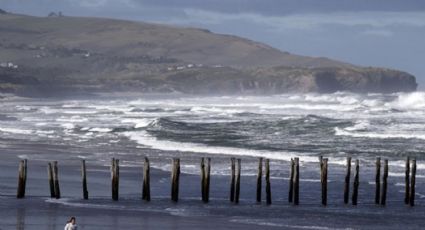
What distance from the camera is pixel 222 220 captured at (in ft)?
92.7

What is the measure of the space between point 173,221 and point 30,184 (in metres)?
8.00

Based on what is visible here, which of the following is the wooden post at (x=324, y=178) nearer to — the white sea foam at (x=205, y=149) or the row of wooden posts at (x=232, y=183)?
the row of wooden posts at (x=232, y=183)

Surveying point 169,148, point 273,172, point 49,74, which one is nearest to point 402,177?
point 273,172

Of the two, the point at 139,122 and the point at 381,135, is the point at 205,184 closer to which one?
the point at 381,135

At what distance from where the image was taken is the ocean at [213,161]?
2880 cm

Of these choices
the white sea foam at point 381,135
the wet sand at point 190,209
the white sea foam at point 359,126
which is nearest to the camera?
the wet sand at point 190,209

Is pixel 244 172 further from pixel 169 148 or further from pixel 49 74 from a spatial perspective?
pixel 49 74

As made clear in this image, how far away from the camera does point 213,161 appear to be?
43000mm

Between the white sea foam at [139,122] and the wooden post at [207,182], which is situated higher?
the wooden post at [207,182]

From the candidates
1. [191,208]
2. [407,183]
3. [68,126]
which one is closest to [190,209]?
[191,208]

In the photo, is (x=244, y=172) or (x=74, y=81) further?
(x=74, y=81)

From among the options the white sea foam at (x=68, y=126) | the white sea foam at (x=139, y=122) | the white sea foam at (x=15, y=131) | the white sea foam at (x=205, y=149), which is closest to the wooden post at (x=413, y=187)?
the white sea foam at (x=205, y=149)

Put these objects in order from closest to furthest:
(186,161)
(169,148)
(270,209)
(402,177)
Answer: (270,209), (402,177), (186,161), (169,148)

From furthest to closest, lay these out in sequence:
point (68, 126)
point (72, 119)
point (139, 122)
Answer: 1. point (72, 119)
2. point (139, 122)
3. point (68, 126)
